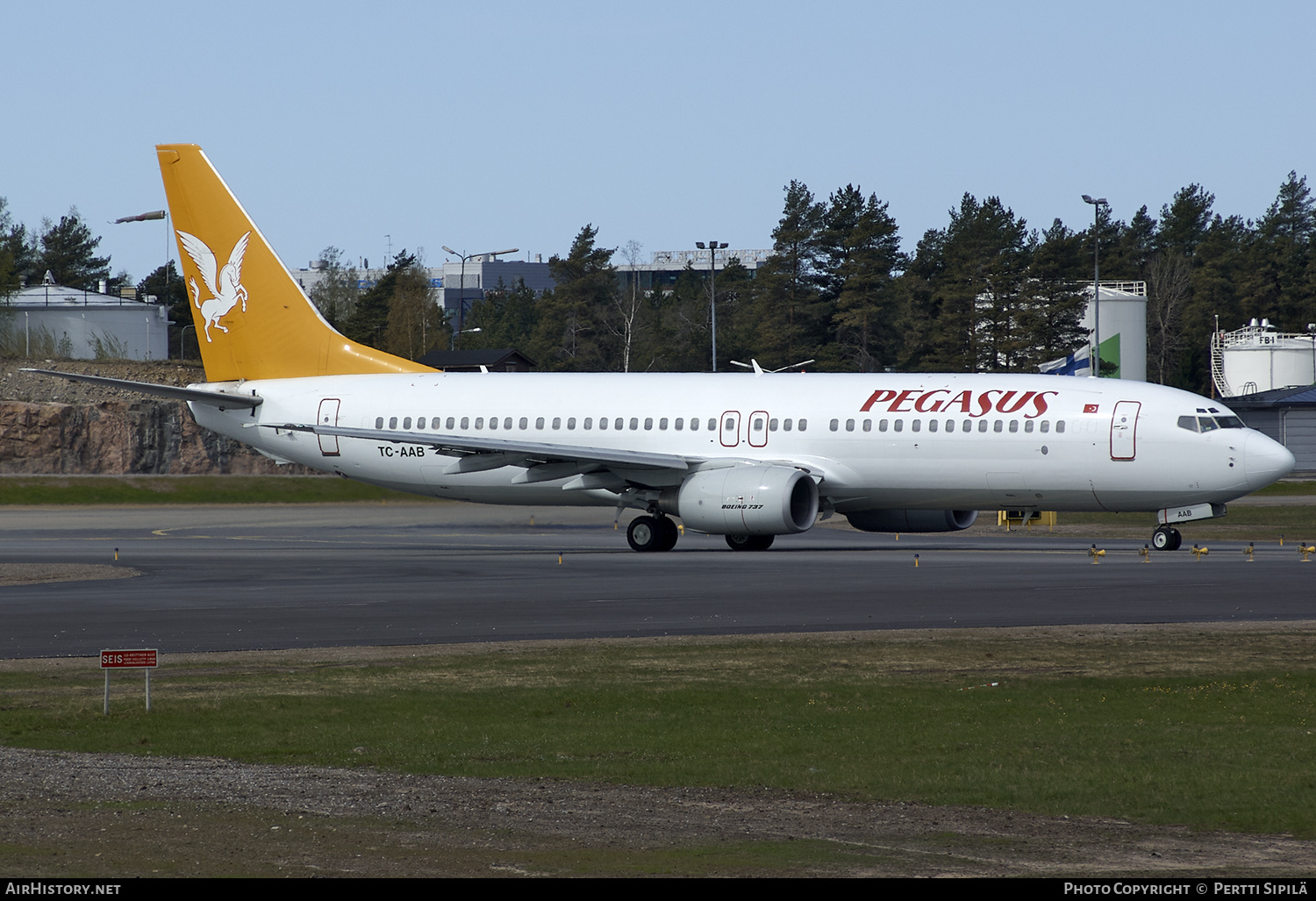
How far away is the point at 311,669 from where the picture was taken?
17.2 meters

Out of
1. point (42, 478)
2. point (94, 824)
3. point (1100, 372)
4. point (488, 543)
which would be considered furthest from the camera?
point (1100, 372)

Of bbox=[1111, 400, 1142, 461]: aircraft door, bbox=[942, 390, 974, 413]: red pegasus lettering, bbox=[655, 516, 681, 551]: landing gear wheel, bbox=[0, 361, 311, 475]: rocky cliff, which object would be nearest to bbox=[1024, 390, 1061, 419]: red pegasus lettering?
bbox=[942, 390, 974, 413]: red pegasus lettering

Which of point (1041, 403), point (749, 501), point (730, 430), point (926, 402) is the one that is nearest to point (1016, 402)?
point (1041, 403)

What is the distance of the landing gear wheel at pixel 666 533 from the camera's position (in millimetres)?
36719

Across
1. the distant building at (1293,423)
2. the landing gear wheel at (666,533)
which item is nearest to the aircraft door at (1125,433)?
the landing gear wheel at (666,533)

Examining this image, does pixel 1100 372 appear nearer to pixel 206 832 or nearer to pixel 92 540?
pixel 92 540

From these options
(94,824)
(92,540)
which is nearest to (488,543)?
(92,540)

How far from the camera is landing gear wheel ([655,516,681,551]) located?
36.7m

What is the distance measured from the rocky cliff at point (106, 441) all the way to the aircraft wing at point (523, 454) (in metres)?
37.8

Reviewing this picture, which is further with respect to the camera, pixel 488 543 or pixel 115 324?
pixel 115 324

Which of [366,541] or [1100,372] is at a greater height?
[1100,372]

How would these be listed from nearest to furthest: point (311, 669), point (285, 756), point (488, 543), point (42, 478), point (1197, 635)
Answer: point (285, 756) → point (311, 669) → point (1197, 635) → point (488, 543) → point (42, 478)

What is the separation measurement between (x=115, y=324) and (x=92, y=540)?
61324mm

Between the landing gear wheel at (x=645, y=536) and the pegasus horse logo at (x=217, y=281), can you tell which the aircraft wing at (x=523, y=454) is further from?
the pegasus horse logo at (x=217, y=281)
